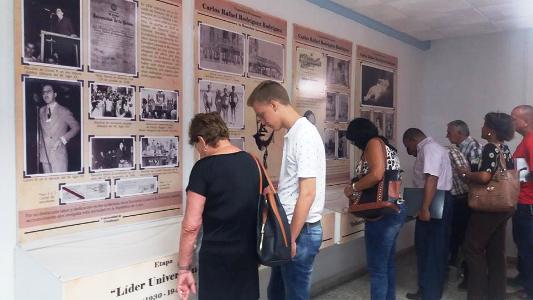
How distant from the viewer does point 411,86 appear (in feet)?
14.8

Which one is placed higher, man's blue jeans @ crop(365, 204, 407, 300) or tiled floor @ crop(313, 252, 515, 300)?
man's blue jeans @ crop(365, 204, 407, 300)

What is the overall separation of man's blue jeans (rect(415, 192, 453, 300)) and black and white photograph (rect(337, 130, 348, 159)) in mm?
816

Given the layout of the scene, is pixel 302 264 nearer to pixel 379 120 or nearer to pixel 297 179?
pixel 297 179

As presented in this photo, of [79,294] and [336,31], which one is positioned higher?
[336,31]

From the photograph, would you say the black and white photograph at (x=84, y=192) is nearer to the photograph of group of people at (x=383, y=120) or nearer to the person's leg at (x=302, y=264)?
the person's leg at (x=302, y=264)

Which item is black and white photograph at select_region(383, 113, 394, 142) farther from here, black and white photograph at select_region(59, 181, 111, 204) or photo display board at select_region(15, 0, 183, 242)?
black and white photograph at select_region(59, 181, 111, 204)

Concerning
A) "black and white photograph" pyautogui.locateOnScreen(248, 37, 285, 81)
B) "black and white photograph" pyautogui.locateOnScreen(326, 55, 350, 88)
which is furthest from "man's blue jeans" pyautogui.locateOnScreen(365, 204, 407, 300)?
"black and white photograph" pyautogui.locateOnScreen(326, 55, 350, 88)

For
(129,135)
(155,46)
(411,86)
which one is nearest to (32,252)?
(129,135)

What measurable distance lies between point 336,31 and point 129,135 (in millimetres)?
2062

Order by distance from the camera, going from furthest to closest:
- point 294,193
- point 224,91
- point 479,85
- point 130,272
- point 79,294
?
point 479,85
point 224,91
point 294,193
point 130,272
point 79,294

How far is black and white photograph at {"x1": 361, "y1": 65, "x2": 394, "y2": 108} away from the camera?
3705mm

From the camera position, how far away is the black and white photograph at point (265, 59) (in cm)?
262

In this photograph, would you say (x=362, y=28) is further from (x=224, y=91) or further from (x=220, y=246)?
(x=220, y=246)

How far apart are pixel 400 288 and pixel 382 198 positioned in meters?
1.45
